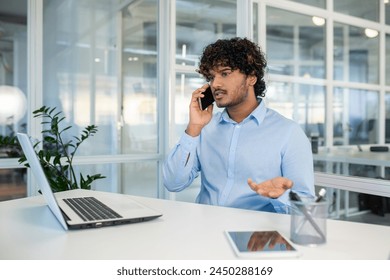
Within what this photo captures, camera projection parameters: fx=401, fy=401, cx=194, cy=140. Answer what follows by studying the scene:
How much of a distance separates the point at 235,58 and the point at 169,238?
4.21 ft

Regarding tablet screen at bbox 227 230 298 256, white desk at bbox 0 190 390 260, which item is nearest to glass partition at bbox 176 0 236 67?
white desk at bbox 0 190 390 260

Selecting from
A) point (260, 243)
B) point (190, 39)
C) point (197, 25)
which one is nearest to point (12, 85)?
point (190, 39)

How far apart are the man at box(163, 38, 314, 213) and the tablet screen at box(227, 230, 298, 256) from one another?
0.59 m

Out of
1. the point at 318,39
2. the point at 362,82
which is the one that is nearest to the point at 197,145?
the point at 362,82

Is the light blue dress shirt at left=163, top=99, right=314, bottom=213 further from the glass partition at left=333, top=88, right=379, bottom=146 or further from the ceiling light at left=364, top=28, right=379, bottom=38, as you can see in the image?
the ceiling light at left=364, top=28, right=379, bottom=38

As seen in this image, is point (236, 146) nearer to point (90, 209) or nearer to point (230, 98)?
point (230, 98)

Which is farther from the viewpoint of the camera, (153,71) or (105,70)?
(153,71)

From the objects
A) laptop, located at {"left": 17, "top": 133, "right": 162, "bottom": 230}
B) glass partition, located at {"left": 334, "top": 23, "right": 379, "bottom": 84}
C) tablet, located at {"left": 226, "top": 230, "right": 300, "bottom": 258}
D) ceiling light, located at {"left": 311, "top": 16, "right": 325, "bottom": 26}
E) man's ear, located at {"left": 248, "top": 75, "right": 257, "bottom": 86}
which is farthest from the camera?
ceiling light, located at {"left": 311, "top": 16, "right": 325, "bottom": 26}

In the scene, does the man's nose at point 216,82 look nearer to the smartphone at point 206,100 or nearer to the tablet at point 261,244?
the smartphone at point 206,100

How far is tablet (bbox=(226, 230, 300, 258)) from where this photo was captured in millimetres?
912

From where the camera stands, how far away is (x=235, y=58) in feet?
A: 6.92

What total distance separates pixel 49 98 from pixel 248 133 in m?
2.51

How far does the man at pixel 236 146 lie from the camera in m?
1.77
